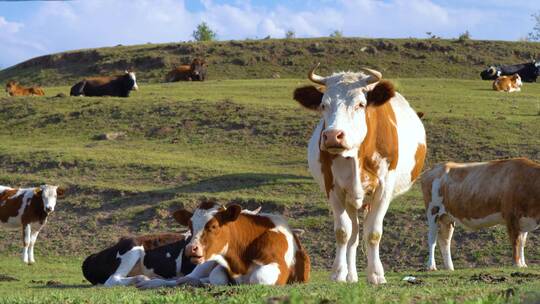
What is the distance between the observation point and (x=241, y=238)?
43.4ft

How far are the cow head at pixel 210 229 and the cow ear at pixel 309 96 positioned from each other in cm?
158

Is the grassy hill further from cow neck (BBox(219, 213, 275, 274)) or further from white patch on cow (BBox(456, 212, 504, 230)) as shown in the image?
cow neck (BBox(219, 213, 275, 274))

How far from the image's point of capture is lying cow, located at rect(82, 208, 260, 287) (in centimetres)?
1491

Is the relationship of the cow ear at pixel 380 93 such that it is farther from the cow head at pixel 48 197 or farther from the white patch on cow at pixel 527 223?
the cow head at pixel 48 197

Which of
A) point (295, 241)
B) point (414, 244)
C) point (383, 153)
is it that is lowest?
point (414, 244)

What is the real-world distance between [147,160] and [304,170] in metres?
4.91

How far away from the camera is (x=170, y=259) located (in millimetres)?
15047

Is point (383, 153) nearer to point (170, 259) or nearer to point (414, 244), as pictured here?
point (170, 259)

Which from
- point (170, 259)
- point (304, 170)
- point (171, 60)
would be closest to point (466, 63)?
point (171, 60)

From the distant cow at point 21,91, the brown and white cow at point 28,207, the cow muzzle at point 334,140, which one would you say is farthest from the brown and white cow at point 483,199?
the distant cow at point 21,91

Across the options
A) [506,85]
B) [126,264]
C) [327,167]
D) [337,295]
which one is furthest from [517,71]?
[337,295]

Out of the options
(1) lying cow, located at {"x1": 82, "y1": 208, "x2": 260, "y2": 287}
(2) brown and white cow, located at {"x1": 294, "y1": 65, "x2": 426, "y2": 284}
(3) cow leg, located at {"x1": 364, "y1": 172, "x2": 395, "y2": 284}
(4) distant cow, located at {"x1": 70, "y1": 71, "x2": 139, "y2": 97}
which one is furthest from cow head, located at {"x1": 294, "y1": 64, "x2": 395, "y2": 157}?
(4) distant cow, located at {"x1": 70, "y1": 71, "x2": 139, "y2": 97}

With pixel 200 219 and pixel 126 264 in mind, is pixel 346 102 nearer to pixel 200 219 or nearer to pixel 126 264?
pixel 200 219

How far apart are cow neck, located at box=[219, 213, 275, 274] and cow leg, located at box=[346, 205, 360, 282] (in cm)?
117
